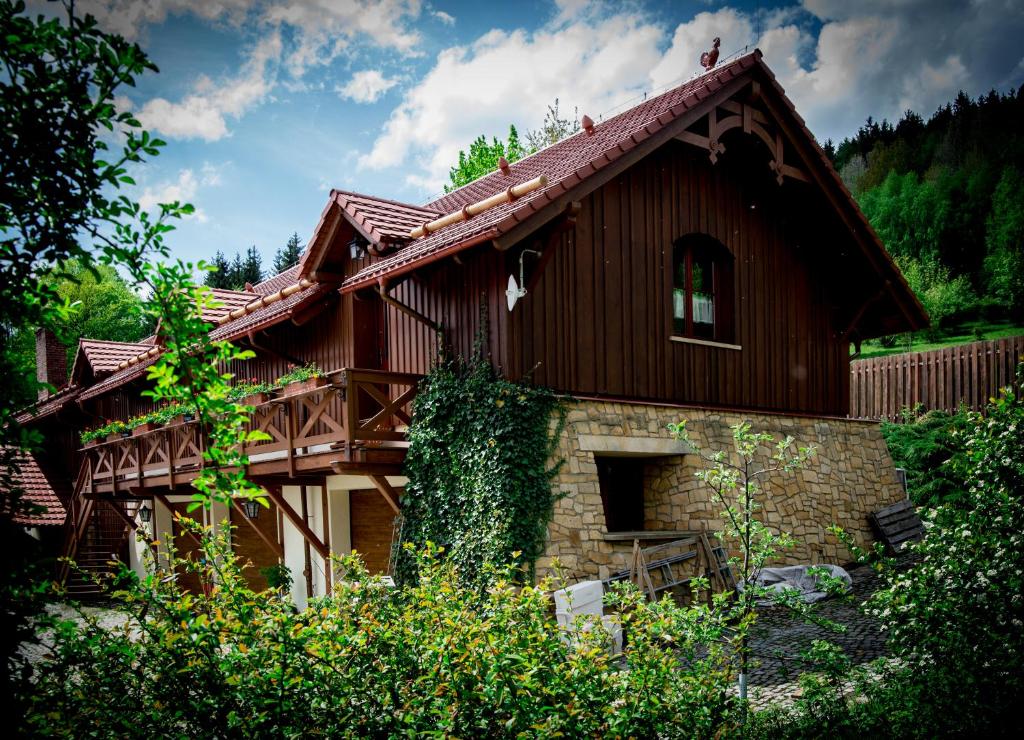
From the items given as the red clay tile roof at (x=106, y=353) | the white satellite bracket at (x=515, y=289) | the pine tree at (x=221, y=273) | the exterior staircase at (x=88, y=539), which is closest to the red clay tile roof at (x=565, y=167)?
the white satellite bracket at (x=515, y=289)

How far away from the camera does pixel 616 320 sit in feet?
37.2

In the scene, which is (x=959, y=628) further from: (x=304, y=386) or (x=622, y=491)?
(x=304, y=386)

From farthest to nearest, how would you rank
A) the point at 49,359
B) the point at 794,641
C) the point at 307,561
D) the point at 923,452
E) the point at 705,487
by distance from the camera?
1. the point at 49,359
2. the point at 923,452
3. the point at 307,561
4. the point at 705,487
5. the point at 794,641

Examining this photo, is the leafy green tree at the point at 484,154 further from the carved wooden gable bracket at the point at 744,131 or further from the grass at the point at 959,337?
the carved wooden gable bracket at the point at 744,131

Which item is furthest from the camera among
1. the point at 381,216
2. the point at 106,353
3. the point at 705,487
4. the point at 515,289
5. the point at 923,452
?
the point at 106,353

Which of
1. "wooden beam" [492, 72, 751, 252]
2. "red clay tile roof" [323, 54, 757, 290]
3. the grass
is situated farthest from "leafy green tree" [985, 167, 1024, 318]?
"wooden beam" [492, 72, 751, 252]

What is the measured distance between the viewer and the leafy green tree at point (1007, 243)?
27.0 meters

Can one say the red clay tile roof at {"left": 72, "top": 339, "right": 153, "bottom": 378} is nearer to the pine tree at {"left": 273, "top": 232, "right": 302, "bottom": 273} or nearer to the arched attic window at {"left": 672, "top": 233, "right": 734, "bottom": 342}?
the arched attic window at {"left": 672, "top": 233, "right": 734, "bottom": 342}

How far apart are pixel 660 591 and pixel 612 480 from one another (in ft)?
7.42

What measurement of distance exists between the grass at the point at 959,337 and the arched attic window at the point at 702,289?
1515cm

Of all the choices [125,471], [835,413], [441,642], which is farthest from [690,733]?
[125,471]

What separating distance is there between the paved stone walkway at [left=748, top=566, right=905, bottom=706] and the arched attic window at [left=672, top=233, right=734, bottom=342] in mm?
4206

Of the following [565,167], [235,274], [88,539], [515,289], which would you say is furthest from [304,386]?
[235,274]

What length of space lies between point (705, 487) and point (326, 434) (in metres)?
5.21
